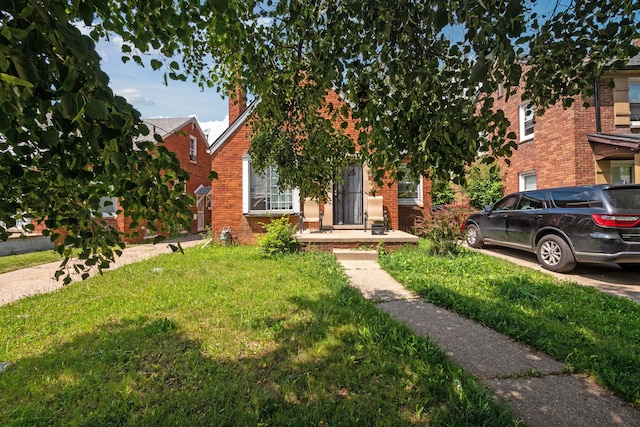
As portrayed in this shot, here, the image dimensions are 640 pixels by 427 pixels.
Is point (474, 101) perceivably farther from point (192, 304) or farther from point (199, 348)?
point (192, 304)

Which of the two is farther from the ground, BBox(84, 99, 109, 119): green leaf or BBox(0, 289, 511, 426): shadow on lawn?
BBox(84, 99, 109, 119): green leaf

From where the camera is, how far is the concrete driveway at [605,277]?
5.18 metres

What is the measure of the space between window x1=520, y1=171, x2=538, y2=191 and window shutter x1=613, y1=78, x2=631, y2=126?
9.85ft

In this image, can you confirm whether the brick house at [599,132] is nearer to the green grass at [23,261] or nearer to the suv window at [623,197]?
the suv window at [623,197]

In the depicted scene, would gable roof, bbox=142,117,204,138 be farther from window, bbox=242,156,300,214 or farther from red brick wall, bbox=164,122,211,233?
window, bbox=242,156,300,214

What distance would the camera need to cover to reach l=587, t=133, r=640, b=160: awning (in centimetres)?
938

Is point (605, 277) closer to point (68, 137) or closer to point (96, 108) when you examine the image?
point (96, 108)

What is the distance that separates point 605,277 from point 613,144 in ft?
21.2


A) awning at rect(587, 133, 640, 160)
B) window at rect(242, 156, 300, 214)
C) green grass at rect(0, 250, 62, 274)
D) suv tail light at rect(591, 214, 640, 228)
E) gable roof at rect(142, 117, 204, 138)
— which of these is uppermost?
gable roof at rect(142, 117, 204, 138)

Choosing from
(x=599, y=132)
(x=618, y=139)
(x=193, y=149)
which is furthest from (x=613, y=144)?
(x=193, y=149)

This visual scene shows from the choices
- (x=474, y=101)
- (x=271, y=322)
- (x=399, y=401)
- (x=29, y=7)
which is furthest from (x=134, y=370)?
(x=474, y=101)

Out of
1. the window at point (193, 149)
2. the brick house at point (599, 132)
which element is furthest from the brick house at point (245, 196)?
the window at point (193, 149)

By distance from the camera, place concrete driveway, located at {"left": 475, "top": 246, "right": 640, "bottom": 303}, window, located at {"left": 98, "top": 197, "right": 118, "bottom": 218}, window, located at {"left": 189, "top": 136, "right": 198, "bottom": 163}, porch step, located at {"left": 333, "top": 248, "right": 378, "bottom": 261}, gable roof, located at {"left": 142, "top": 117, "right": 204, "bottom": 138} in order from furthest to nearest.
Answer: window, located at {"left": 189, "top": 136, "right": 198, "bottom": 163} < gable roof, located at {"left": 142, "top": 117, "right": 204, "bottom": 138} < porch step, located at {"left": 333, "top": 248, "right": 378, "bottom": 261} < concrete driveway, located at {"left": 475, "top": 246, "right": 640, "bottom": 303} < window, located at {"left": 98, "top": 197, "right": 118, "bottom": 218}

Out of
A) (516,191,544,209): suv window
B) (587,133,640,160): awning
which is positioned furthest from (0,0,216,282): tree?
(587,133,640,160): awning
